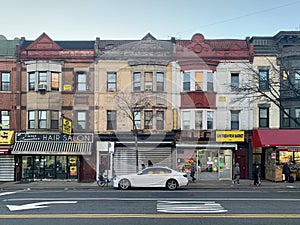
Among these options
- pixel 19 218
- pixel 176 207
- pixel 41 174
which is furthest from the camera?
pixel 41 174

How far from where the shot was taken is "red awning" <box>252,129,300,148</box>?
25172mm

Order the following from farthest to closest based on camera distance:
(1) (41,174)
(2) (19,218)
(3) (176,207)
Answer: (1) (41,174), (3) (176,207), (2) (19,218)

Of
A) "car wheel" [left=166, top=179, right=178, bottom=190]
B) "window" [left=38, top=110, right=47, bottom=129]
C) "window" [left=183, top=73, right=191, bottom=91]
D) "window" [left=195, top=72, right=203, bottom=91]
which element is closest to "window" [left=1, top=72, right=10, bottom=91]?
"window" [left=38, top=110, right=47, bottom=129]

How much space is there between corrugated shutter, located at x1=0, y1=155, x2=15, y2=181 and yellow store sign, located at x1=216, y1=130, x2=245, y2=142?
15.6 meters

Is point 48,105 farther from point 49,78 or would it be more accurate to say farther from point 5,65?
point 5,65

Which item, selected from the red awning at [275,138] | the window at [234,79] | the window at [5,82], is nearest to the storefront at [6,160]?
the window at [5,82]

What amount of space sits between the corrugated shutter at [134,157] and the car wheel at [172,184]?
260 inches

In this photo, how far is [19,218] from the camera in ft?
37.0

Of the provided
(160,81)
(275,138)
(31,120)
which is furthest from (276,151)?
(31,120)

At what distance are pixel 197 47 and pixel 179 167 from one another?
941cm

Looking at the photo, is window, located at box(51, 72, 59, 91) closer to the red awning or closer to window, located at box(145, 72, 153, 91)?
window, located at box(145, 72, 153, 91)

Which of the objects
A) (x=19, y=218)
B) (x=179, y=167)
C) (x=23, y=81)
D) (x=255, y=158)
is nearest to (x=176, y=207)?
(x=19, y=218)

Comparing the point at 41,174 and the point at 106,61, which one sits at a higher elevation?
the point at 106,61

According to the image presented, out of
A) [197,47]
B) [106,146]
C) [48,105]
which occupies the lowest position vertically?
[106,146]
